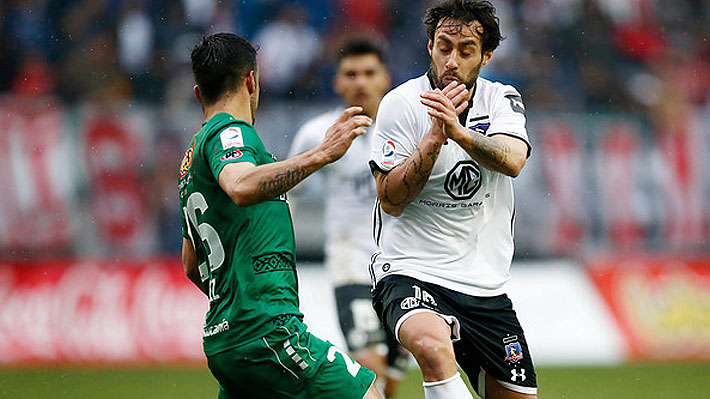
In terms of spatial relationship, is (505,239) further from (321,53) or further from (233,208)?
(321,53)

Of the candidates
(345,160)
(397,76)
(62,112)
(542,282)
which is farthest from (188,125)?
(345,160)

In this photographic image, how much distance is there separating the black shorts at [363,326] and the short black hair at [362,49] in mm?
1800

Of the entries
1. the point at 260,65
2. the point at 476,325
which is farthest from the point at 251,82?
the point at 260,65

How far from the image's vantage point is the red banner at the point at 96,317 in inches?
491

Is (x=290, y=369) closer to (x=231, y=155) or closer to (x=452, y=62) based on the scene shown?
(x=231, y=155)

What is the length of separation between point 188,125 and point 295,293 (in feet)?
29.5

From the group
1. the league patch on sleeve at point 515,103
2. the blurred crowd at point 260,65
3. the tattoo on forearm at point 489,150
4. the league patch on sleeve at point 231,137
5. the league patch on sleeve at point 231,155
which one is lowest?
the league patch on sleeve at point 231,155

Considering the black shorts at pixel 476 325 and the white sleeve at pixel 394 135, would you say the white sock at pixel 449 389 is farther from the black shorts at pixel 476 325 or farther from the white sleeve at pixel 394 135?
the white sleeve at pixel 394 135

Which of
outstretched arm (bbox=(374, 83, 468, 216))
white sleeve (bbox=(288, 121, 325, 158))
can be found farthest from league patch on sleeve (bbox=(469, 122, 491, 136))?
white sleeve (bbox=(288, 121, 325, 158))

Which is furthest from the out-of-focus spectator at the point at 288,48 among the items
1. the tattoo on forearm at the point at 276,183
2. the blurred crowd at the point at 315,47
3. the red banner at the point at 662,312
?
the tattoo on forearm at the point at 276,183

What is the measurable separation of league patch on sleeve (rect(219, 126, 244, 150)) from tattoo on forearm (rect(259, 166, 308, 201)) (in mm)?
276

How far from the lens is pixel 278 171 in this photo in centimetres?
446

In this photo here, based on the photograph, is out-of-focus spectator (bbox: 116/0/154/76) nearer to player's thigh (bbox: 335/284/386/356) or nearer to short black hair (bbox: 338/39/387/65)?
short black hair (bbox: 338/39/387/65)

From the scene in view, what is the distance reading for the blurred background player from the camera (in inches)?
303
